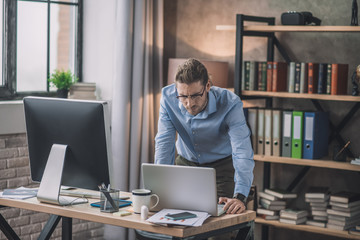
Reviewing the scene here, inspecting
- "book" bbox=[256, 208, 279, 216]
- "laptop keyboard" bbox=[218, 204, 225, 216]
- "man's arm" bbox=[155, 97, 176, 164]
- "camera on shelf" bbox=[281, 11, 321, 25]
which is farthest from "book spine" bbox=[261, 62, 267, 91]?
"laptop keyboard" bbox=[218, 204, 225, 216]

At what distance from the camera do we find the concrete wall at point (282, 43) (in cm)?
405

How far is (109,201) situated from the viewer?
2510 millimetres

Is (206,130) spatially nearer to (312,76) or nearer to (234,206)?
(234,206)

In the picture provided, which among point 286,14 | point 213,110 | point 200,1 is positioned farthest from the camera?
point 200,1

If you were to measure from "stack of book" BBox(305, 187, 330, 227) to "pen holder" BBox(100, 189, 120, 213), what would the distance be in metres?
1.83

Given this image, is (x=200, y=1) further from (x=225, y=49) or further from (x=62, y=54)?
(x=62, y=54)

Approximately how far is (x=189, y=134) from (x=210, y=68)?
1.19 meters

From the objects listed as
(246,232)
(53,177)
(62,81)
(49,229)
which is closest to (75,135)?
(53,177)

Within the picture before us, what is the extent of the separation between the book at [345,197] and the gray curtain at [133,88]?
1.43 meters

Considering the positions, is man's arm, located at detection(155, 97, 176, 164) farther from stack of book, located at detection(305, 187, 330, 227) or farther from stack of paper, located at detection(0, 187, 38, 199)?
stack of book, located at detection(305, 187, 330, 227)

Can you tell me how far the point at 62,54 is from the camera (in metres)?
4.54

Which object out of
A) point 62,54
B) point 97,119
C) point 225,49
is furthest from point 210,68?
point 97,119

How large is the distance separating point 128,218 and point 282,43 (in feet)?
7.60

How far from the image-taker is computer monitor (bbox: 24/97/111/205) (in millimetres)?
2518
